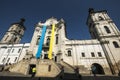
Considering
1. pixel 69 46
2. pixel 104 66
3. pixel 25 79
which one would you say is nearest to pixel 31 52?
pixel 69 46

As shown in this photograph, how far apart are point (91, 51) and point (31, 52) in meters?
17.7

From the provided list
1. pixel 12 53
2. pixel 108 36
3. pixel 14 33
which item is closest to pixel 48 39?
pixel 12 53

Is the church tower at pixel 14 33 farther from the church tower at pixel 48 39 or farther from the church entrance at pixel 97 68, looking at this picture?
the church entrance at pixel 97 68

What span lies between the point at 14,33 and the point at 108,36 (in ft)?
116

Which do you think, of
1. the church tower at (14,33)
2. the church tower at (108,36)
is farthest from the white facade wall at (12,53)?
the church tower at (108,36)

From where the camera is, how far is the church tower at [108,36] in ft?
81.1

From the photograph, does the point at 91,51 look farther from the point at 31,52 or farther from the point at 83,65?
the point at 31,52

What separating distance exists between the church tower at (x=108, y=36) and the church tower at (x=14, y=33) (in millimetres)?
31089

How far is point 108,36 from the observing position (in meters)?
29.4

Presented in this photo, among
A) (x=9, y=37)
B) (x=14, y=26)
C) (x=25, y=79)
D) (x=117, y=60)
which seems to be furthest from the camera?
(x=14, y=26)

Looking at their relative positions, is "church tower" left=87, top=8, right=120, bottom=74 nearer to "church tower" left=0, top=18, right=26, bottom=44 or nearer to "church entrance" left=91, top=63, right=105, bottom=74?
"church entrance" left=91, top=63, right=105, bottom=74

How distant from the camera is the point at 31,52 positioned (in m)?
29.8

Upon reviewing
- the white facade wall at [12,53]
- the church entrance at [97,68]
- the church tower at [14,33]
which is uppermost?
the church tower at [14,33]

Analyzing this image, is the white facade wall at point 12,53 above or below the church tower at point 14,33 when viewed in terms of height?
below
